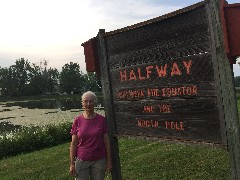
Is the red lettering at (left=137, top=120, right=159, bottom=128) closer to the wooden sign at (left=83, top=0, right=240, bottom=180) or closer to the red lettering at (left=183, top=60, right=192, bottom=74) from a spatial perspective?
the wooden sign at (left=83, top=0, right=240, bottom=180)

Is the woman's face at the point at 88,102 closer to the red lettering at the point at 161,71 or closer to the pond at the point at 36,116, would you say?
the red lettering at the point at 161,71

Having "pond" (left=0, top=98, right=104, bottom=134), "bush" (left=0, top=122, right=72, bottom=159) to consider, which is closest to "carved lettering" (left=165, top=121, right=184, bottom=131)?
"bush" (left=0, top=122, right=72, bottom=159)

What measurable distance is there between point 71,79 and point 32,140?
116913 millimetres

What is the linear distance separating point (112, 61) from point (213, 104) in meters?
1.95

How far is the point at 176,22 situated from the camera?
4008 millimetres

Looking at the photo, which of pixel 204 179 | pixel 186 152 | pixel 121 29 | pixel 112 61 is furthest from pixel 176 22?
pixel 186 152

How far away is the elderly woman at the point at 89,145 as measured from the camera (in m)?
4.74

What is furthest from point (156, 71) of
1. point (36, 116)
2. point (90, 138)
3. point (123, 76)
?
point (36, 116)

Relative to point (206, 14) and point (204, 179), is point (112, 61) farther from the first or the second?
point (204, 179)

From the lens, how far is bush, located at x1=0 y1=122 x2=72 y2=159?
15016mm

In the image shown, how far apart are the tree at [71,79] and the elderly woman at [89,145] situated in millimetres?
128203

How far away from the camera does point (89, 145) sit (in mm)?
4734

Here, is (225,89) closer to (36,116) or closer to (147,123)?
(147,123)

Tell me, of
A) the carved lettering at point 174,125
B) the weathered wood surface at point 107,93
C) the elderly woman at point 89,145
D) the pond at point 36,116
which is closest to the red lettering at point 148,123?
the carved lettering at point 174,125
